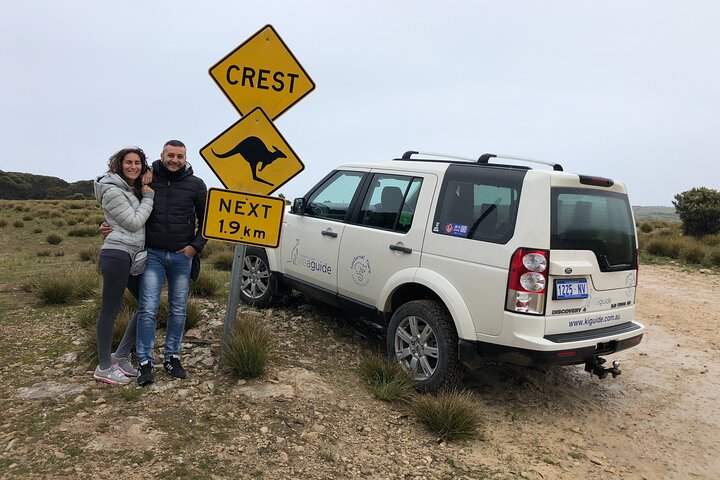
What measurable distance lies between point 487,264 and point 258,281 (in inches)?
132

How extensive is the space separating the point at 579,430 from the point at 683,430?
915 millimetres

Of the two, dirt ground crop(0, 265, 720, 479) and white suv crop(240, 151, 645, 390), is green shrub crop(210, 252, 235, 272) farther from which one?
white suv crop(240, 151, 645, 390)

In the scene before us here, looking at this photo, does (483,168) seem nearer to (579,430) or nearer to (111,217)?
(579,430)

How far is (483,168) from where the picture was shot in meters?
4.04

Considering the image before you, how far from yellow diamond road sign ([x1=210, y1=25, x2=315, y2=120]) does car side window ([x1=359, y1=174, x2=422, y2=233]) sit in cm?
119

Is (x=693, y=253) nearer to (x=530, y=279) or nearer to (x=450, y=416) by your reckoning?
(x=530, y=279)

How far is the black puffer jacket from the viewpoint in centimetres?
384

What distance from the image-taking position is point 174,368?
13.1ft

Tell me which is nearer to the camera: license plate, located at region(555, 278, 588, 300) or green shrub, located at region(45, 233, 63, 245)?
license plate, located at region(555, 278, 588, 300)

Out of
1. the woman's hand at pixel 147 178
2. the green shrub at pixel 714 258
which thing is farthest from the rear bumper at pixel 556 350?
the green shrub at pixel 714 258

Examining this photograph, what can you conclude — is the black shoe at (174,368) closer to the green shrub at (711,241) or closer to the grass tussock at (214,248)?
the grass tussock at (214,248)

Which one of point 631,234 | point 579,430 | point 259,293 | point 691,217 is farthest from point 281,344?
point 691,217

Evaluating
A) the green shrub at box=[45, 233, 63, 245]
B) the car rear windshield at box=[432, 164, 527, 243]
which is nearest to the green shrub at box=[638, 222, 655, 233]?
the car rear windshield at box=[432, 164, 527, 243]

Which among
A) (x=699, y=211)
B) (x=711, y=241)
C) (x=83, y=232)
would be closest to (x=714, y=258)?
(x=711, y=241)
